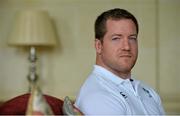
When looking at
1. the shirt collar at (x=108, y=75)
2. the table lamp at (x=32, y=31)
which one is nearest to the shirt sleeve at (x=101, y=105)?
the shirt collar at (x=108, y=75)

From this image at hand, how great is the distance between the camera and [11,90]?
13.6 ft

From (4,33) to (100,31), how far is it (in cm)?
220

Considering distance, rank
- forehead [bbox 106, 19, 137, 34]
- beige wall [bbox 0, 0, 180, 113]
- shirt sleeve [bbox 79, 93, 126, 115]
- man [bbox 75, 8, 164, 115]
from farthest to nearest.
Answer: beige wall [bbox 0, 0, 180, 113]
forehead [bbox 106, 19, 137, 34]
man [bbox 75, 8, 164, 115]
shirt sleeve [bbox 79, 93, 126, 115]

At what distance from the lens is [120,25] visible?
2.04 metres

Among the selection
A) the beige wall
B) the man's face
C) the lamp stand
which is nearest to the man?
the man's face

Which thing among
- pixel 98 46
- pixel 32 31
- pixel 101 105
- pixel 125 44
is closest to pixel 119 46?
pixel 125 44

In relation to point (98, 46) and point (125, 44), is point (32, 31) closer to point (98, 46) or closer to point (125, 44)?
point (98, 46)

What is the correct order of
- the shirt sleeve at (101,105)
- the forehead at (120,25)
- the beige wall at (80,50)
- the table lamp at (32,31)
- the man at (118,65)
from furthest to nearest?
the beige wall at (80,50) → the table lamp at (32,31) → the forehead at (120,25) → the man at (118,65) → the shirt sleeve at (101,105)

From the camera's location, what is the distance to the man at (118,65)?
6.35ft

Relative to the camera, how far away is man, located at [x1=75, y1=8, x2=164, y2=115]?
194cm

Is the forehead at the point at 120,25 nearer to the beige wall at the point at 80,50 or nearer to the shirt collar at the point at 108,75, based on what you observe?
the shirt collar at the point at 108,75

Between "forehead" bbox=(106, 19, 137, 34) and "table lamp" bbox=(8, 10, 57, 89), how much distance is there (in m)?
1.74

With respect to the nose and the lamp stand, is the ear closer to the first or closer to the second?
the nose

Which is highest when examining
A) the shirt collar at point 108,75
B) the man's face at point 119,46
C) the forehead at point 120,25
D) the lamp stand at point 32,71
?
the forehead at point 120,25
